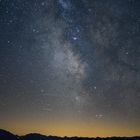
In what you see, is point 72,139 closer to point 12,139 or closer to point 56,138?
A: point 56,138

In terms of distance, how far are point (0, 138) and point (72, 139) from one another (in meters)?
54.8

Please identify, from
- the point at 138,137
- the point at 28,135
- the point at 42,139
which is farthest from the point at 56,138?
the point at 138,137

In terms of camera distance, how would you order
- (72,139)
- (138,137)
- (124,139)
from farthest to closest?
(72,139) < (124,139) < (138,137)

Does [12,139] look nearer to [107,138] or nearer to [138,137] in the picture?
[107,138]

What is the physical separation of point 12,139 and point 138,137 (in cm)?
8700

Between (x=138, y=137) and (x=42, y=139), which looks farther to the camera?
(x=42, y=139)

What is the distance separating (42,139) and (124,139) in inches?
2472

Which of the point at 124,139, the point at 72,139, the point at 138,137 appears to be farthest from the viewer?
the point at 72,139

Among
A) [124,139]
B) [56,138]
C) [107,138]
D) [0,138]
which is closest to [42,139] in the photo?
[56,138]

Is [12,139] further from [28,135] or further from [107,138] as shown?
[107,138]

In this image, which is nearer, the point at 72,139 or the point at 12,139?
the point at 12,139

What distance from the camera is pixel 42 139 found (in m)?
190

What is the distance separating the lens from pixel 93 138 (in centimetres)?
17775

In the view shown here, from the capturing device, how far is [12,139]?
174 metres
